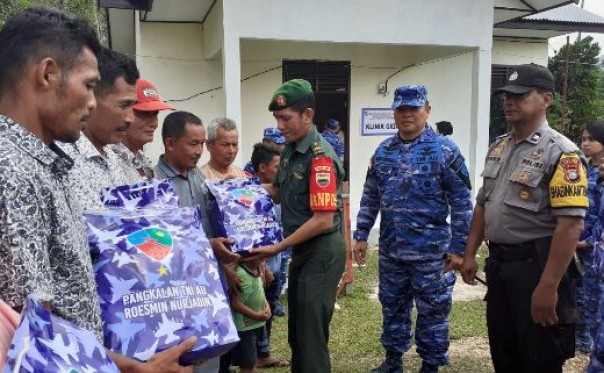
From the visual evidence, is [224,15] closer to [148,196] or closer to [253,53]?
[253,53]

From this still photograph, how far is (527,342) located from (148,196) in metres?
2.02

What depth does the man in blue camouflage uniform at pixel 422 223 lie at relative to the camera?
3.28 m

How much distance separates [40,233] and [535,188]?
7.49 ft

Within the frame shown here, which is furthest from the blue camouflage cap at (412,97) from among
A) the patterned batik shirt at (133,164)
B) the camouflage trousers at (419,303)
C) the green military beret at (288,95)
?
the patterned batik shirt at (133,164)

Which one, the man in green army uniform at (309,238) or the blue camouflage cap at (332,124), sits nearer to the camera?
the man in green army uniform at (309,238)

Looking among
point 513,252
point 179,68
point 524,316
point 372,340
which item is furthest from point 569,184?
point 179,68

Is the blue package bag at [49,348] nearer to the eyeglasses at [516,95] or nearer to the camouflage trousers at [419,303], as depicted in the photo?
the eyeglasses at [516,95]

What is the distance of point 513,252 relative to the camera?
8.70 ft

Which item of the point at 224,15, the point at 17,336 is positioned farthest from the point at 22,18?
the point at 224,15

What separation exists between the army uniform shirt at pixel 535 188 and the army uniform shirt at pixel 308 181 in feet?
2.85

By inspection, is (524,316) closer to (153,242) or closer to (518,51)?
(153,242)

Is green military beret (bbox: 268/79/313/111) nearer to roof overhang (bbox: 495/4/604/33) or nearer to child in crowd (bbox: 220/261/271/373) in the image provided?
child in crowd (bbox: 220/261/271/373)

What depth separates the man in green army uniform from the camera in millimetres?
2797

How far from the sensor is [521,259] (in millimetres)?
2617
